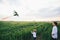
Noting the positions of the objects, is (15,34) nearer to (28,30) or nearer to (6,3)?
(28,30)

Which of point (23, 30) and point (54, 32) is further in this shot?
point (23, 30)

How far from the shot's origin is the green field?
6.19 m

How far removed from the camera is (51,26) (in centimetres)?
617

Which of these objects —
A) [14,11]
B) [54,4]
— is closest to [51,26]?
[54,4]

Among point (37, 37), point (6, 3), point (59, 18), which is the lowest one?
point (37, 37)

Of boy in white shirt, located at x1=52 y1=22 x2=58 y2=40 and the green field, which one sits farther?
the green field

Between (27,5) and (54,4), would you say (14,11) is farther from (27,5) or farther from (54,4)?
(54,4)

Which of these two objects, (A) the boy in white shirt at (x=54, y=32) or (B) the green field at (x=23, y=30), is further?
(B) the green field at (x=23, y=30)

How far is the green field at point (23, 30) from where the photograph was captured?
244 inches

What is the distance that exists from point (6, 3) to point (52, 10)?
117 centimetres

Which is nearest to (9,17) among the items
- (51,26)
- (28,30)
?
(28,30)

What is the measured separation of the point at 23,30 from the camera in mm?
6270

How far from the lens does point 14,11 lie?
6348mm

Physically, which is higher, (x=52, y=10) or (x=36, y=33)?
(x=52, y=10)
